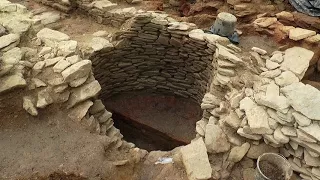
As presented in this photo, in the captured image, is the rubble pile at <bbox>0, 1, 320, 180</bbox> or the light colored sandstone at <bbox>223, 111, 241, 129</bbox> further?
the light colored sandstone at <bbox>223, 111, 241, 129</bbox>

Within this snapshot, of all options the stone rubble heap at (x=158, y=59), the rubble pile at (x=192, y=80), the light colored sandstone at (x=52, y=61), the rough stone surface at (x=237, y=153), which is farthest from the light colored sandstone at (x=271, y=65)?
the light colored sandstone at (x=52, y=61)

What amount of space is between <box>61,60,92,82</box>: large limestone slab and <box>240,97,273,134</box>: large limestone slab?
226 centimetres

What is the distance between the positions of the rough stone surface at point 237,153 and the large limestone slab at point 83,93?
2.09 meters

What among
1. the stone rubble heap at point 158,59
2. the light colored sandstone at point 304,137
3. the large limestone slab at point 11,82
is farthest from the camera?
the stone rubble heap at point 158,59

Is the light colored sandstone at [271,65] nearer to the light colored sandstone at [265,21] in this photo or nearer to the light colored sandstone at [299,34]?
the light colored sandstone at [299,34]

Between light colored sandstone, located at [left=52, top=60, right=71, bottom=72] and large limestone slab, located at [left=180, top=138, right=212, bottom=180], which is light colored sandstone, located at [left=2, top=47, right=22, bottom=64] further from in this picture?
large limestone slab, located at [left=180, top=138, right=212, bottom=180]

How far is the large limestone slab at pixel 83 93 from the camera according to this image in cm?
459

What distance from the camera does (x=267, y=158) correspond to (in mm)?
3787

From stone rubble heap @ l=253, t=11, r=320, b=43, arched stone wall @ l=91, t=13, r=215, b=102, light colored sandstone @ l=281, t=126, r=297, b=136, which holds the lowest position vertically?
arched stone wall @ l=91, t=13, r=215, b=102

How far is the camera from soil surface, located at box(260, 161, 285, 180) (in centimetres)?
368

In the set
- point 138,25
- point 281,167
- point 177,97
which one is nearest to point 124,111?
point 177,97

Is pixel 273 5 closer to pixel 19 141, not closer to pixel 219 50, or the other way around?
pixel 219 50

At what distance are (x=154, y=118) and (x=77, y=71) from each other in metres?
2.71

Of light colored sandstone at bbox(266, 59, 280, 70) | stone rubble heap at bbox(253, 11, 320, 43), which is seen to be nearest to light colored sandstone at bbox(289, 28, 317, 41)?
stone rubble heap at bbox(253, 11, 320, 43)
